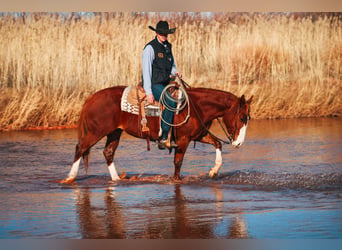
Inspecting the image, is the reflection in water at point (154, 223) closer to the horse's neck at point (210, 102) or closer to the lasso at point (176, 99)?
the lasso at point (176, 99)

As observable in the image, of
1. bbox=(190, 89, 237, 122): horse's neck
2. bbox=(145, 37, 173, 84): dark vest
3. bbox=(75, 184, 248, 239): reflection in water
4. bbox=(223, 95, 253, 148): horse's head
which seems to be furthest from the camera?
bbox=(190, 89, 237, 122): horse's neck

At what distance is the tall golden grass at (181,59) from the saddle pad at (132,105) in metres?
5.08

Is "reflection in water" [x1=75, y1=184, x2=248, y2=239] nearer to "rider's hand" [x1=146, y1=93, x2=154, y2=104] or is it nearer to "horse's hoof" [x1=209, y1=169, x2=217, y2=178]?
"horse's hoof" [x1=209, y1=169, x2=217, y2=178]

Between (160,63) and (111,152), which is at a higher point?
(160,63)

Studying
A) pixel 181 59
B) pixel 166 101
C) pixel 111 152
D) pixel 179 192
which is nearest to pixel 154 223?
pixel 179 192

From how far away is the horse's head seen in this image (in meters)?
9.41

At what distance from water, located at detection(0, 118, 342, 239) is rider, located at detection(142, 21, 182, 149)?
80 centimetres

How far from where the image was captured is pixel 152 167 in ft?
35.0

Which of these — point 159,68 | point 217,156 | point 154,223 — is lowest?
point 154,223

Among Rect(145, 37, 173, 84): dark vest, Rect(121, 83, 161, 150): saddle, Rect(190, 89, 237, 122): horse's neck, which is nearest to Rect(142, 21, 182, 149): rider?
Rect(145, 37, 173, 84): dark vest

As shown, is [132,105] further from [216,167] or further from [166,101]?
[216,167]

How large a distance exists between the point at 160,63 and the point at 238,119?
43.5 inches

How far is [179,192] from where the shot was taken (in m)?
8.84

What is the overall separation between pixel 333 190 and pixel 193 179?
1690mm
